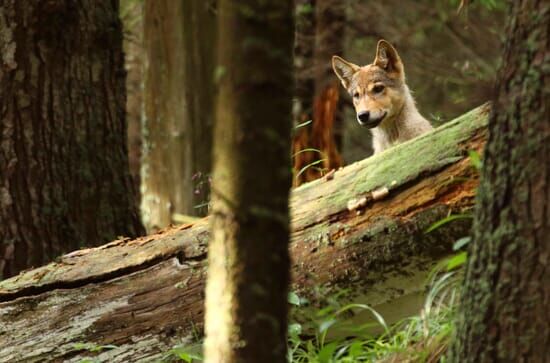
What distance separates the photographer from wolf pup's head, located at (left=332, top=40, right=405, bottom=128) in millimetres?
7434

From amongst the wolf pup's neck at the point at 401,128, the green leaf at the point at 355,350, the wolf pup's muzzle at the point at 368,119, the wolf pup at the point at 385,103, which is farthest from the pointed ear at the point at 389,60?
the green leaf at the point at 355,350

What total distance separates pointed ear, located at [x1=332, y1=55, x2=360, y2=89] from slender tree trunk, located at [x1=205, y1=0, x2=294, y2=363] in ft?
18.2

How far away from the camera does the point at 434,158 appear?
15.5 ft

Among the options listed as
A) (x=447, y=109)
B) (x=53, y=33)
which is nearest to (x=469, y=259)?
(x=53, y=33)

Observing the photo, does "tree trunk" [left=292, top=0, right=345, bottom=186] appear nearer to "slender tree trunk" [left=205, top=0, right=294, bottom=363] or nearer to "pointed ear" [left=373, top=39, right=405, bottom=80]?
"pointed ear" [left=373, top=39, right=405, bottom=80]

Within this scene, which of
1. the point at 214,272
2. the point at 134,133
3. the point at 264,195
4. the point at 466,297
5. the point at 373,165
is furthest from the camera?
the point at 134,133

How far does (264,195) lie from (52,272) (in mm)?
2940

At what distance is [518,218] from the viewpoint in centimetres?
318

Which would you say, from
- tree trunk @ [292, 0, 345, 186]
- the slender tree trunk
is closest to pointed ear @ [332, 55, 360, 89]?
tree trunk @ [292, 0, 345, 186]

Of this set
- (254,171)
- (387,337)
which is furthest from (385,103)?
(254,171)

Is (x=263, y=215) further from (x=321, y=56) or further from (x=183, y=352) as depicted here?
(x=321, y=56)

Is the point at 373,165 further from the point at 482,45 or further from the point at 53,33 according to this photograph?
the point at 482,45

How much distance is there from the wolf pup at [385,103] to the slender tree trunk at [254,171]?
4882 mm

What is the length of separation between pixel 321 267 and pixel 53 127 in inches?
88.2
